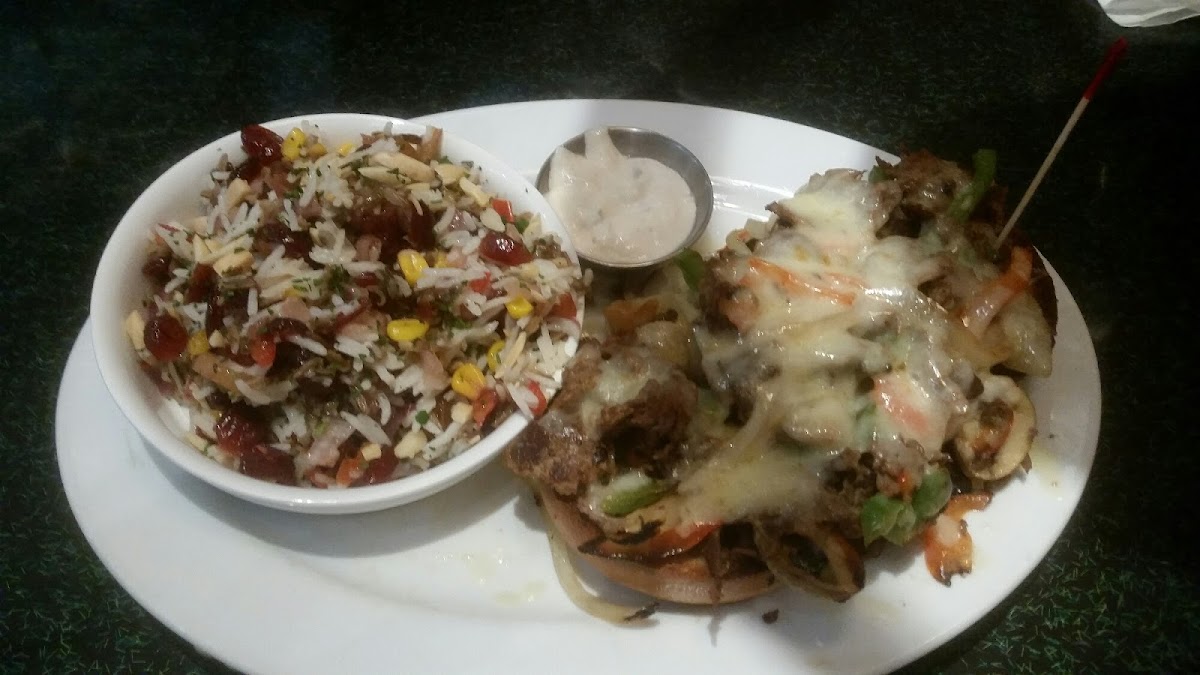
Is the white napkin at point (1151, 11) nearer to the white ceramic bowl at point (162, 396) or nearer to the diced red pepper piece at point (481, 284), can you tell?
the white ceramic bowl at point (162, 396)

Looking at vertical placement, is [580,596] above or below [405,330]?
below

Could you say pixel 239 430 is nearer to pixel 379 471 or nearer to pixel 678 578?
pixel 379 471

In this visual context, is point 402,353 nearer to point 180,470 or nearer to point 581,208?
point 180,470

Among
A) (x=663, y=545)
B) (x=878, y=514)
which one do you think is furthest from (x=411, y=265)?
(x=878, y=514)

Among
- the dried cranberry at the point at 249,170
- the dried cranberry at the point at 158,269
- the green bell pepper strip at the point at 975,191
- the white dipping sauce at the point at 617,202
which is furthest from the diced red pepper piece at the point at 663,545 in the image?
the dried cranberry at the point at 249,170

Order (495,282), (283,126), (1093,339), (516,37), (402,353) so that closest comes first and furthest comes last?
1. (402,353)
2. (495,282)
3. (283,126)
4. (1093,339)
5. (516,37)

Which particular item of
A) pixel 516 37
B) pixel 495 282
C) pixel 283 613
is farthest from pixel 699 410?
pixel 516 37

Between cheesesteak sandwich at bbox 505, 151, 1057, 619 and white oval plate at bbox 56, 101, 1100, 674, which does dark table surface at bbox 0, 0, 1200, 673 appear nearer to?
white oval plate at bbox 56, 101, 1100, 674
